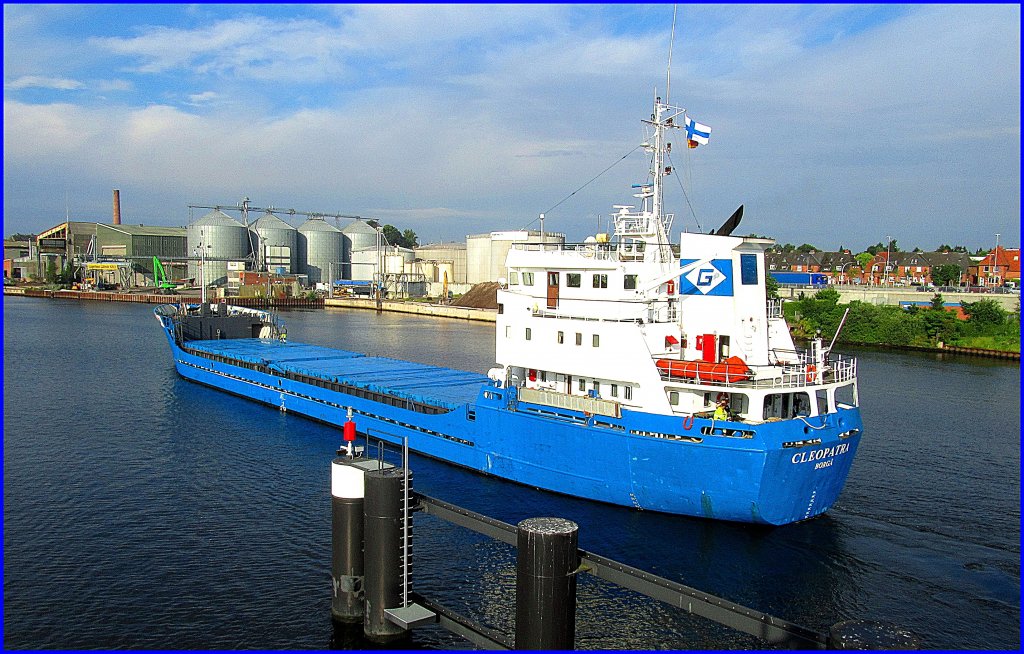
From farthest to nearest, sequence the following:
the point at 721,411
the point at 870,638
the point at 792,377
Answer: the point at 792,377
the point at 721,411
the point at 870,638

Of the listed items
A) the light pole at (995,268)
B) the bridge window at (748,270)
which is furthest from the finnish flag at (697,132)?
the light pole at (995,268)

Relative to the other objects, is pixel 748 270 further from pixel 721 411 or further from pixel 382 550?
pixel 382 550

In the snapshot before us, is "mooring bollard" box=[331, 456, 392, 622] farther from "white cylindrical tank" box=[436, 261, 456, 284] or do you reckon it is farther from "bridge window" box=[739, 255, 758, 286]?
Result: "white cylindrical tank" box=[436, 261, 456, 284]

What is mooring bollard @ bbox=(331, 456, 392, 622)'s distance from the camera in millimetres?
15133

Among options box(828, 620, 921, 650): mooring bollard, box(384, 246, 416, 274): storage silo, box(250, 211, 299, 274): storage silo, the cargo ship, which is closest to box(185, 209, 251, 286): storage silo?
box(250, 211, 299, 274): storage silo

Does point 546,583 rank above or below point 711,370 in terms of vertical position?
below

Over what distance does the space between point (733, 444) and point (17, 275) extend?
6776 inches

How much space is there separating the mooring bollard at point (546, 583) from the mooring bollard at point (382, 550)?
3179 mm

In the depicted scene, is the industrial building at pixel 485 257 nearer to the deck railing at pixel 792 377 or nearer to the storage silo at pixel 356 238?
the storage silo at pixel 356 238

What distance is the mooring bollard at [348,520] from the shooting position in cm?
1513

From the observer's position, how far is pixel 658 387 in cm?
2147

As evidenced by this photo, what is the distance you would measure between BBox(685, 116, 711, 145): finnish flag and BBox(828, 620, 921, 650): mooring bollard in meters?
16.9

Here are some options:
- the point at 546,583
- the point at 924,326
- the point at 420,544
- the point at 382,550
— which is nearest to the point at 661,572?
the point at 420,544

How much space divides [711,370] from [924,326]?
186 ft
